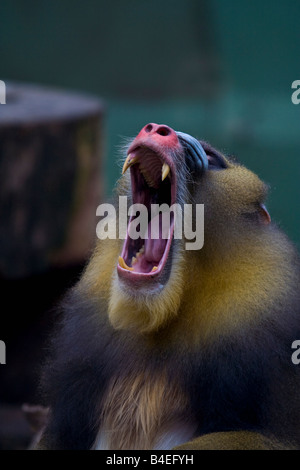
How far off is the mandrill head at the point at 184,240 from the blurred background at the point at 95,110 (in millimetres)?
2141

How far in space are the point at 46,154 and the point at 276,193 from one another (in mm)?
2792

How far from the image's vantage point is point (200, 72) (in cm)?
883

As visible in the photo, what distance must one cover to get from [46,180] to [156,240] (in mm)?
2499

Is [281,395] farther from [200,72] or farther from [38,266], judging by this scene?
[200,72]

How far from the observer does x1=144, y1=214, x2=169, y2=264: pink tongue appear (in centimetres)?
266

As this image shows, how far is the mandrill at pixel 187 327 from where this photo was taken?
250 centimetres

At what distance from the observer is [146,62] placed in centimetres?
876

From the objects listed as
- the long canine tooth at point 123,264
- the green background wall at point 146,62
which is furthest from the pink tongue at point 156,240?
the green background wall at point 146,62
